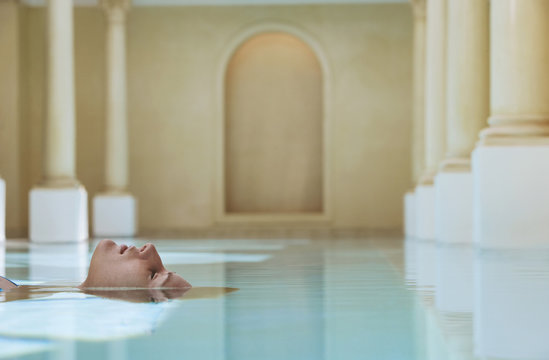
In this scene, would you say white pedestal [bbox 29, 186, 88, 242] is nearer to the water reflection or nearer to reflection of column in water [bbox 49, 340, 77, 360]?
the water reflection

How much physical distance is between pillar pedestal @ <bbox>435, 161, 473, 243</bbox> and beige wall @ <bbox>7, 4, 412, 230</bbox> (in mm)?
10506

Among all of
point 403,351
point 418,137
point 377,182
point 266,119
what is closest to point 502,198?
point 403,351

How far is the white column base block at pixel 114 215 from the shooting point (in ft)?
64.1

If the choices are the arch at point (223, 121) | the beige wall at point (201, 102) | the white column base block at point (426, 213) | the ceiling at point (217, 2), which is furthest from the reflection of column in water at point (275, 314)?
the ceiling at point (217, 2)

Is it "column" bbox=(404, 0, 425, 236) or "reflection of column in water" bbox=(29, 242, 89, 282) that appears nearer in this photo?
"reflection of column in water" bbox=(29, 242, 89, 282)

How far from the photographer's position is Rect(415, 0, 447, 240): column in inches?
601

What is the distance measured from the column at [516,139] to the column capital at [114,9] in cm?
1272

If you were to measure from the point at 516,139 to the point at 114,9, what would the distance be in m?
13.5

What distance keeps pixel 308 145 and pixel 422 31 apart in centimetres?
580

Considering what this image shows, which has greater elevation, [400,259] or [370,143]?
[370,143]

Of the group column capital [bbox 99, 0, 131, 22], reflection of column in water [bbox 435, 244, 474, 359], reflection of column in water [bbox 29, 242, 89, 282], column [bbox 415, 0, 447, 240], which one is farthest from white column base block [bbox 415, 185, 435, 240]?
column capital [bbox 99, 0, 131, 22]

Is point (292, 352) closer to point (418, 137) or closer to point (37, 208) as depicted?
point (37, 208)

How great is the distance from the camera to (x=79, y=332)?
3.28 meters

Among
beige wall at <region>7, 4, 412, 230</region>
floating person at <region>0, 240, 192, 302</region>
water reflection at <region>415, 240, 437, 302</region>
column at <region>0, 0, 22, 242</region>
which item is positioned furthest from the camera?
beige wall at <region>7, 4, 412, 230</region>
